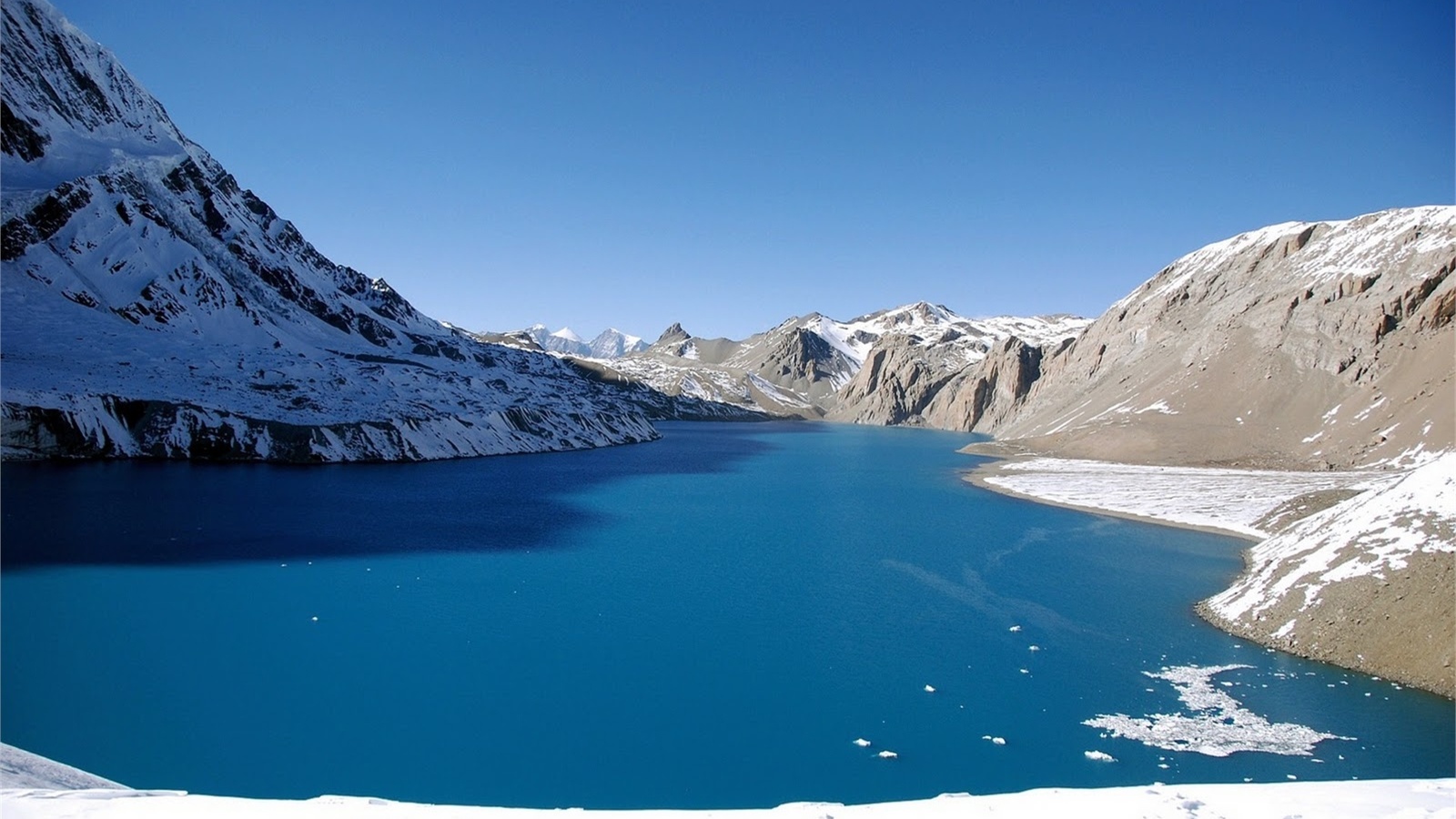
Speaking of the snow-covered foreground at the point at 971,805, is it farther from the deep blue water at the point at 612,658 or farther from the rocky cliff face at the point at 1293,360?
the rocky cliff face at the point at 1293,360

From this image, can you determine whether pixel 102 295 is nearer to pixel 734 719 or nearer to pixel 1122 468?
pixel 734 719

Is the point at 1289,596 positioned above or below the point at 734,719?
above

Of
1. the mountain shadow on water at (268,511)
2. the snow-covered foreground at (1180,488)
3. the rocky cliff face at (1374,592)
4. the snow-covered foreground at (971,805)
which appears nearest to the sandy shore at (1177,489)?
the snow-covered foreground at (1180,488)

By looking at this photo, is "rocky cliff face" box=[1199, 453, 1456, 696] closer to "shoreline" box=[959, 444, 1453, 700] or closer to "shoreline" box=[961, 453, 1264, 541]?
"shoreline" box=[959, 444, 1453, 700]

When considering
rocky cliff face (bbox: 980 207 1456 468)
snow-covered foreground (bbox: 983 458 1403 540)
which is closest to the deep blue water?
snow-covered foreground (bbox: 983 458 1403 540)

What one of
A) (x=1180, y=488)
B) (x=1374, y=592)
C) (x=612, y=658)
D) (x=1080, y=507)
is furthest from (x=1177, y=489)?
(x=612, y=658)

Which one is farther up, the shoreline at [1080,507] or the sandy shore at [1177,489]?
the sandy shore at [1177,489]

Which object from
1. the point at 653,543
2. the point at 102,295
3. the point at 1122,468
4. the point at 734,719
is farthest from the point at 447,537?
the point at 102,295

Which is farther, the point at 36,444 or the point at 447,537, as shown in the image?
the point at 36,444
